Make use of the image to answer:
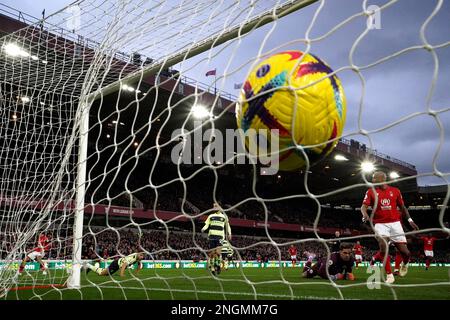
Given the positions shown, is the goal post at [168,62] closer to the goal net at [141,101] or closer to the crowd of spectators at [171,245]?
the goal net at [141,101]

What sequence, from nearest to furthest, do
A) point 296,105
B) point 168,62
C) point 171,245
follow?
point 296,105 → point 168,62 → point 171,245

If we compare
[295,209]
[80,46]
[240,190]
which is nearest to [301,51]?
Result: [80,46]

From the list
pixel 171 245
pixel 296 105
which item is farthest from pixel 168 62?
pixel 171 245

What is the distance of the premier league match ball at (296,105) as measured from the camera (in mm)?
2400

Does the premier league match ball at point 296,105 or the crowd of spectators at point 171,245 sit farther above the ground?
the premier league match ball at point 296,105

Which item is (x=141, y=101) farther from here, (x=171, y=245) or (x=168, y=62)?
(x=171, y=245)

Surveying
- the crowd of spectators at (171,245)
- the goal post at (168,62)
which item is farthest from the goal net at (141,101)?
the crowd of spectators at (171,245)

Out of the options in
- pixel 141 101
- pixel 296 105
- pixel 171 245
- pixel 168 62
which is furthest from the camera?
pixel 171 245

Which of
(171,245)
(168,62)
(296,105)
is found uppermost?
(168,62)

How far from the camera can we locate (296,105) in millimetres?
2363

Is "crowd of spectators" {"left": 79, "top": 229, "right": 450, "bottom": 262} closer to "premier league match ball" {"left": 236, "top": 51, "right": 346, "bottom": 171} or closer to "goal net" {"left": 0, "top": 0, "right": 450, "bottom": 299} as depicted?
"goal net" {"left": 0, "top": 0, "right": 450, "bottom": 299}

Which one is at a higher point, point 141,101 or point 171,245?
point 141,101

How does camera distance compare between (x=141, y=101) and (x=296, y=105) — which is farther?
(x=141, y=101)
